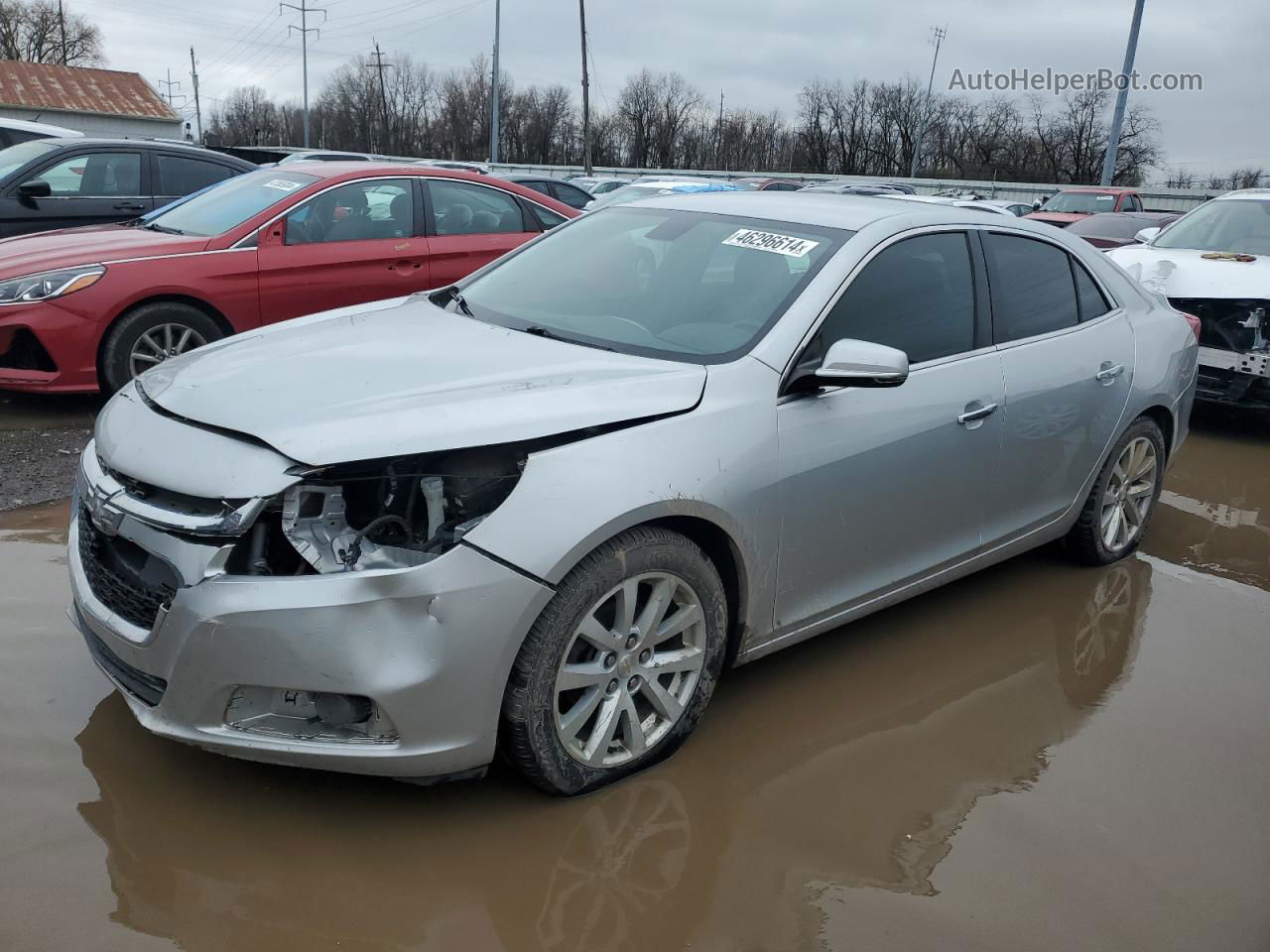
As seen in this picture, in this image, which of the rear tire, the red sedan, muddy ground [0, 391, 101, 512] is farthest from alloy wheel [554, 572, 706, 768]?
the red sedan

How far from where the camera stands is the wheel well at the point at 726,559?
290 centimetres

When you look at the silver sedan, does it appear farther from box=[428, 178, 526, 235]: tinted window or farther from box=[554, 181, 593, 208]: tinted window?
box=[554, 181, 593, 208]: tinted window

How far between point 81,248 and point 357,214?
5.37ft

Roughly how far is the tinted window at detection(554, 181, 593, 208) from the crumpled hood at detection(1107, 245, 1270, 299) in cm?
822

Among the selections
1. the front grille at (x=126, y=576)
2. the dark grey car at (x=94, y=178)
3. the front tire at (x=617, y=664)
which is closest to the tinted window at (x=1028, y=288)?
the front tire at (x=617, y=664)

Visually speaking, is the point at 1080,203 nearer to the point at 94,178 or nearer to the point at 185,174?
the point at 185,174

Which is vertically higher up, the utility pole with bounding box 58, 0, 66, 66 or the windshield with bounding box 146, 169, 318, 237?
the utility pole with bounding box 58, 0, 66, 66

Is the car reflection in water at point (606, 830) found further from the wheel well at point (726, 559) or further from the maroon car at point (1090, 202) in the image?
the maroon car at point (1090, 202)

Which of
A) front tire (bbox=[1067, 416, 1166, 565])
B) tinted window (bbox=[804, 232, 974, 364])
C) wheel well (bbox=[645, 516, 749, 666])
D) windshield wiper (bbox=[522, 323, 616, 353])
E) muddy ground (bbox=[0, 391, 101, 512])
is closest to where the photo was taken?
wheel well (bbox=[645, 516, 749, 666])

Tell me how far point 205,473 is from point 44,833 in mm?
980

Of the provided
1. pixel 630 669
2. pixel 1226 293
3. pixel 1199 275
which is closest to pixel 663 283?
pixel 630 669

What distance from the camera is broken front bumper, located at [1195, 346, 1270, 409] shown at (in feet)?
23.2

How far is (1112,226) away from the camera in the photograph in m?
15.4

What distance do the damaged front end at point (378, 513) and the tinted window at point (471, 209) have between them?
5.02 meters
